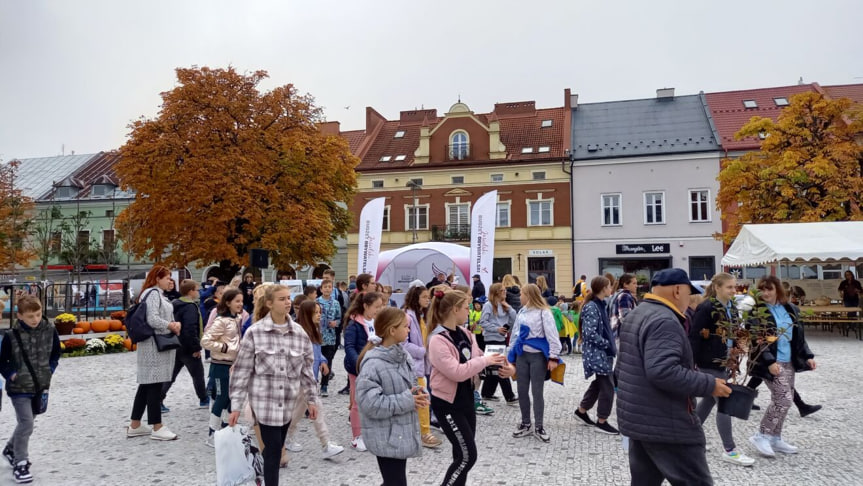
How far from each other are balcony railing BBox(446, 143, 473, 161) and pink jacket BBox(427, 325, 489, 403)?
33989mm

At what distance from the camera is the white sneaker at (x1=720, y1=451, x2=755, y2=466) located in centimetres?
602

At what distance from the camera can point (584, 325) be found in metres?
7.48

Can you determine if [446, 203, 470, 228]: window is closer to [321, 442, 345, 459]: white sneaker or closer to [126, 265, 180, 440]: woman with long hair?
[126, 265, 180, 440]: woman with long hair

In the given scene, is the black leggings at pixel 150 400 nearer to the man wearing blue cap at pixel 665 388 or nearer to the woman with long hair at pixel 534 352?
the woman with long hair at pixel 534 352

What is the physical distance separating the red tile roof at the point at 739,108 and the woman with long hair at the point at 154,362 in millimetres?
32792

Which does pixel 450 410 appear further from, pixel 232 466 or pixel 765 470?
pixel 765 470

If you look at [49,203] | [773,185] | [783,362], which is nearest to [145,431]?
[783,362]

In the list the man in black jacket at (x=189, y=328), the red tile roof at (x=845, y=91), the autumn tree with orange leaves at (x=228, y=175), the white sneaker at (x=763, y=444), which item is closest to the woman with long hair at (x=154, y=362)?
the man in black jacket at (x=189, y=328)

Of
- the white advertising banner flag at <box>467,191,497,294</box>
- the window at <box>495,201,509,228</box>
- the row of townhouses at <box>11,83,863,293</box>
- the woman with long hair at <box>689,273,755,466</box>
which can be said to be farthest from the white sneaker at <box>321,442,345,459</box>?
the window at <box>495,201,509,228</box>

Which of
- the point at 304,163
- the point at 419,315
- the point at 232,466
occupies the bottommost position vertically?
the point at 232,466

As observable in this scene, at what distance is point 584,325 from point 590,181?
29.5 metres

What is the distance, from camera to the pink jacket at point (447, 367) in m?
4.55

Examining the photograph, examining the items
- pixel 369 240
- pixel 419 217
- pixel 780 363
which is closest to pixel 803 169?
pixel 369 240

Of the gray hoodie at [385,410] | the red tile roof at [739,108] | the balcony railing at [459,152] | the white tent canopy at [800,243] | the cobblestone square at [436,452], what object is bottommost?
the cobblestone square at [436,452]
